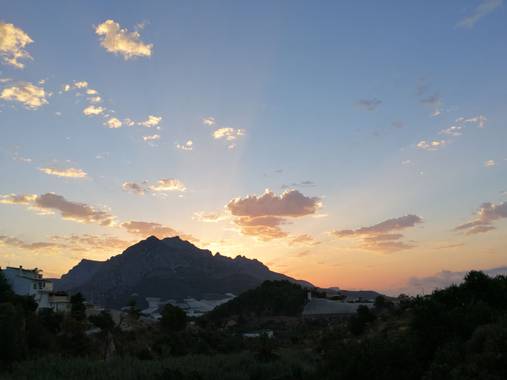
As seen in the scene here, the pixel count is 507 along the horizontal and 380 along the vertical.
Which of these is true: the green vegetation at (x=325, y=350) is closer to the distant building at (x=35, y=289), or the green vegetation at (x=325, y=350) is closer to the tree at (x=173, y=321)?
the tree at (x=173, y=321)

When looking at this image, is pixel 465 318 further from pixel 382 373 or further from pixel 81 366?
pixel 81 366

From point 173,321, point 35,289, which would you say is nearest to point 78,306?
point 35,289

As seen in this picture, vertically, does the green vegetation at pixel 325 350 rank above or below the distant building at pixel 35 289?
below

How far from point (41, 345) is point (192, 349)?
15.1 m

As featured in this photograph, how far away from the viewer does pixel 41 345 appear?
42906 mm

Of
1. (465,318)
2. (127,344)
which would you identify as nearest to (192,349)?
(127,344)

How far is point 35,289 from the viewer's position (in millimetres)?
78375

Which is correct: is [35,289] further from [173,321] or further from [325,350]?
[325,350]

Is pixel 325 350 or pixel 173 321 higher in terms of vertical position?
pixel 173 321

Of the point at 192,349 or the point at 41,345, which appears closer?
the point at 41,345

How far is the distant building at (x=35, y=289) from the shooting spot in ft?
252

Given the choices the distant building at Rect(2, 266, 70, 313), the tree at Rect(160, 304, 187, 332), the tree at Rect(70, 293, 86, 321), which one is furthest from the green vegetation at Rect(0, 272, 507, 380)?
the distant building at Rect(2, 266, 70, 313)

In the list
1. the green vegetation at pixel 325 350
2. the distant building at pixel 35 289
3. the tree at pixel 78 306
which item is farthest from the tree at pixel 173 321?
the distant building at pixel 35 289

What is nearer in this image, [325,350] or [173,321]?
[325,350]
